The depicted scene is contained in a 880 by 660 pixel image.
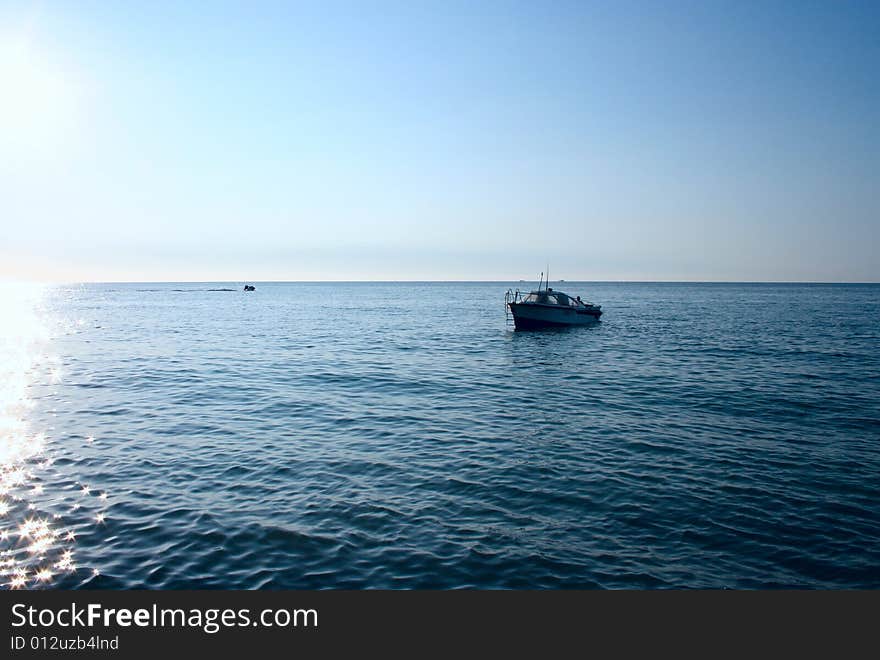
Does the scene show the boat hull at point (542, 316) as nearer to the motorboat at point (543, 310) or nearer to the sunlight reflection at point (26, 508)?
the motorboat at point (543, 310)

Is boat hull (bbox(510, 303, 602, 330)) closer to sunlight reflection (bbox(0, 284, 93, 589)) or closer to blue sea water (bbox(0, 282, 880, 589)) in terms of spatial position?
blue sea water (bbox(0, 282, 880, 589))

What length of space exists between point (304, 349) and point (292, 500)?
31248mm

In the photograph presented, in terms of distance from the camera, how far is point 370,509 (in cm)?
1174

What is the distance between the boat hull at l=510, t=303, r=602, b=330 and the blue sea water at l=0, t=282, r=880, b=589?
22.9m

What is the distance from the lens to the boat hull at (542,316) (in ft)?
177

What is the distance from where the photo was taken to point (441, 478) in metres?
13.7

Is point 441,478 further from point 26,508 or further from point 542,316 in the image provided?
point 542,316

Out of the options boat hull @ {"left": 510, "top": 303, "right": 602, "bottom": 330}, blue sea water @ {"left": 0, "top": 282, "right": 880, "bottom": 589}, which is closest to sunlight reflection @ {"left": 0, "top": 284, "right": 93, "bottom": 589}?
blue sea water @ {"left": 0, "top": 282, "right": 880, "bottom": 589}

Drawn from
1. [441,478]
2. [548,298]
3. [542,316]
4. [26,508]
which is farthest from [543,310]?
[26,508]

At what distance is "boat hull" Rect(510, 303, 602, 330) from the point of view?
54094 mm

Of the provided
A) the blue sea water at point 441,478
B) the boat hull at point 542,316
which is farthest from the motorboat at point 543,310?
→ the blue sea water at point 441,478

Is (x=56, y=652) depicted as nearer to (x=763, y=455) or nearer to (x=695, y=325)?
(x=763, y=455)

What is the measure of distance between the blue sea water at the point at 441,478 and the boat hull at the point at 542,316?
22.9 metres

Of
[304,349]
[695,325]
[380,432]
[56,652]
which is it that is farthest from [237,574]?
[695,325]
